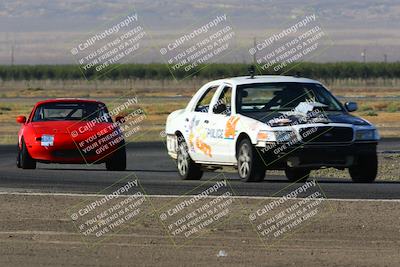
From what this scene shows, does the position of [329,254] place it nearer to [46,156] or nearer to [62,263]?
[62,263]

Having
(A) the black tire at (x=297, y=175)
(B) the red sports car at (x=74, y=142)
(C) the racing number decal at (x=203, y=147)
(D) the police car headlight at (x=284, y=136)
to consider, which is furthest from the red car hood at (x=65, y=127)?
(D) the police car headlight at (x=284, y=136)

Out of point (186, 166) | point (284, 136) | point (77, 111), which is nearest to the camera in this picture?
point (284, 136)

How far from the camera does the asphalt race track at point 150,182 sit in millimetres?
18134

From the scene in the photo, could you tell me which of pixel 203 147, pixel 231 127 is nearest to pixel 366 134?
pixel 231 127

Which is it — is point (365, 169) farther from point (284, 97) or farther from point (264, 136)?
point (264, 136)

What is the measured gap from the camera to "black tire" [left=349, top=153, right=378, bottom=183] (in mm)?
19578

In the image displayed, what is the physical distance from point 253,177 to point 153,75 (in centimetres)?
12433

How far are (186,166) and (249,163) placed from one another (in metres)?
2.10

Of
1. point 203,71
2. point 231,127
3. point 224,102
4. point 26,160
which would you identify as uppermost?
point 224,102

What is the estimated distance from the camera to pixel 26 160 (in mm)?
23719

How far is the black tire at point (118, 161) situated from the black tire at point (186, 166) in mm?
2399

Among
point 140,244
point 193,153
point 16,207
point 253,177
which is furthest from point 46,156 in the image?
point 140,244

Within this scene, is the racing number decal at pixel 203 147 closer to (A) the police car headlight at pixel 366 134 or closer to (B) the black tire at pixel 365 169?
(B) the black tire at pixel 365 169

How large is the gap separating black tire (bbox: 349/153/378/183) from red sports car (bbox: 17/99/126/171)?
5.04 metres
